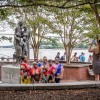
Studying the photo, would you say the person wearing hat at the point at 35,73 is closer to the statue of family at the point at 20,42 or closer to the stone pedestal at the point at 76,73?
the statue of family at the point at 20,42

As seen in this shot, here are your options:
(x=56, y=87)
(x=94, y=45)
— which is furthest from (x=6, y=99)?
(x=94, y=45)

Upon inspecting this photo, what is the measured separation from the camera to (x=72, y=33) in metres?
24.4

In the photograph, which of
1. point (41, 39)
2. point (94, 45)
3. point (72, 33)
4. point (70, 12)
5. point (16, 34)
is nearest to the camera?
point (94, 45)

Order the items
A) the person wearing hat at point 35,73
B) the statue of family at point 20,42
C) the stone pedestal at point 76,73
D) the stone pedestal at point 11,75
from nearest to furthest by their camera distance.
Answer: the person wearing hat at point 35,73
the stone pedestal at point 11,75
the statue of family at point 20,42
the stone pedestal at point 76,73

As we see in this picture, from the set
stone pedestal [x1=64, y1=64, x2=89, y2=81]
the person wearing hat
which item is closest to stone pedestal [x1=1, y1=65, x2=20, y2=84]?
the person wearing hat

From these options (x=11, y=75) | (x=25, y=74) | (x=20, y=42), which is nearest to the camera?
(x=25, y=74)

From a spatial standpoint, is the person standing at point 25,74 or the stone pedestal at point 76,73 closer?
the person standing at point 25,74

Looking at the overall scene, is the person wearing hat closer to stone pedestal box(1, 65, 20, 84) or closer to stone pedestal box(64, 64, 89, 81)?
stone pedestal box(1, 65, 20, 84)

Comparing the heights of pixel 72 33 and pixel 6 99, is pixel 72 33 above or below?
above

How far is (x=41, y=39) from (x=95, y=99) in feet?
61.8

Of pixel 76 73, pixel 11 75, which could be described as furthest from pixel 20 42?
pixel 76 73

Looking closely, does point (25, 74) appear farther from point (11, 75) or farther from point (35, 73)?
point (11, 75)

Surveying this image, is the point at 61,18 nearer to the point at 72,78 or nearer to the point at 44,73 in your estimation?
the point at 72,78

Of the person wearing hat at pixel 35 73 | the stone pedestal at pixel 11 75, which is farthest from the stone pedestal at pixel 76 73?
the person wearing hat at pixel 35 73
